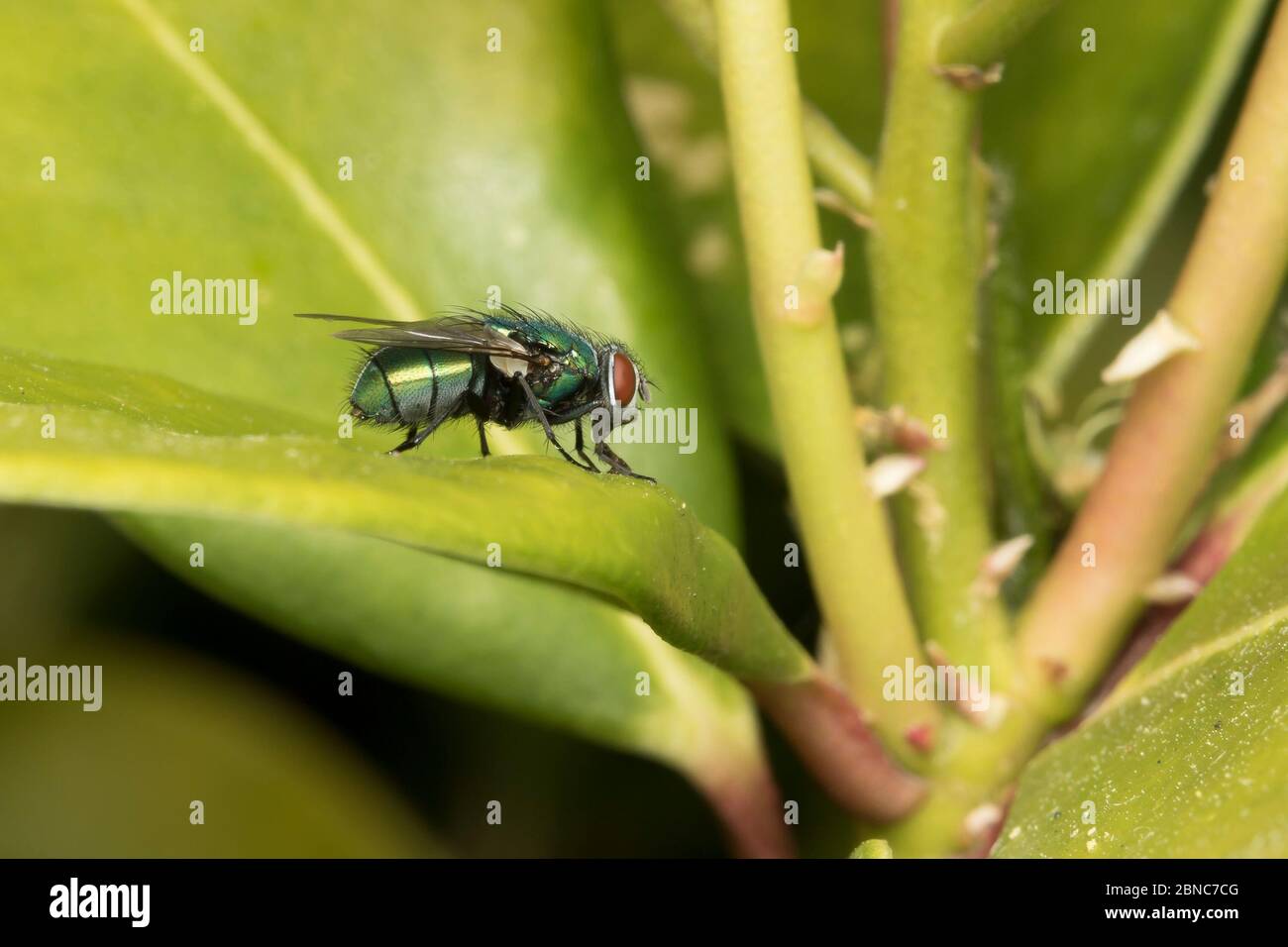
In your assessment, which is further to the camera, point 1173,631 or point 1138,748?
point 1173,631

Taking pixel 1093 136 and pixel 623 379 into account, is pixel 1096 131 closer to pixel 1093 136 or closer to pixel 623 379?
pixel 1093 136

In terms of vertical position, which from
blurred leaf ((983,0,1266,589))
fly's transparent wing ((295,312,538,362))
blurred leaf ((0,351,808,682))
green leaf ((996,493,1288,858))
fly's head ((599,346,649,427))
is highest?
blurred leaf ((983,0,1266,589))

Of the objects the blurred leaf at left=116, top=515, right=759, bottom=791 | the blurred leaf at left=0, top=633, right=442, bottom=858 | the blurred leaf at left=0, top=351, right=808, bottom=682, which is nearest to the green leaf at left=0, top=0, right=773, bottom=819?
the blurred leaf at left=116, top=515, right=759, bottom=791

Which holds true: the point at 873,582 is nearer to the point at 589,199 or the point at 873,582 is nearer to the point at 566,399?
the point at 566,399

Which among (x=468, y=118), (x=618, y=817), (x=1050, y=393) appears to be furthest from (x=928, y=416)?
(x=618, y=817)

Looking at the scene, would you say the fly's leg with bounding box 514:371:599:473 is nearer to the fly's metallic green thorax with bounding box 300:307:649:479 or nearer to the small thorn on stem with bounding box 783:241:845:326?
the fly's metallic green thorax with bounding box 300:307:649:479

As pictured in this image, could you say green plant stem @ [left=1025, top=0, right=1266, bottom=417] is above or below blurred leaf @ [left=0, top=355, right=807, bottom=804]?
above

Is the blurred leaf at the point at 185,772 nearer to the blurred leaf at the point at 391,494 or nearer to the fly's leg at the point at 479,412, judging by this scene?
the fly's leg at the point at 479,412

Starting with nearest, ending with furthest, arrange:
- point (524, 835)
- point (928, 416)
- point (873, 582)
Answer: point (873, 582)
point (928, 416)
point (524, 835)
